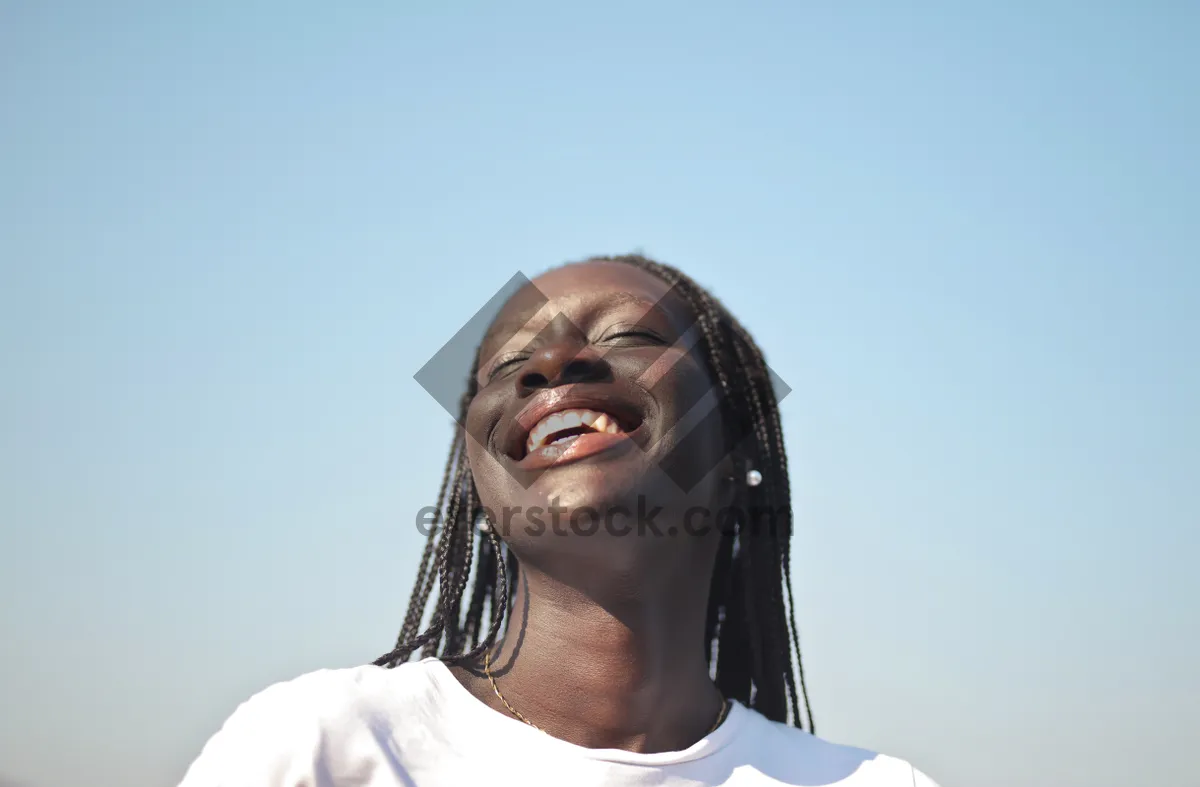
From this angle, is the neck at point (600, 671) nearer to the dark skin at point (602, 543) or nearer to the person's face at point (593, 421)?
the dark skin at point (602, 543)

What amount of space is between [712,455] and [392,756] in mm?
1698

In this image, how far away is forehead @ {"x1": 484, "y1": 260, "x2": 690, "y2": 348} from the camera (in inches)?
190

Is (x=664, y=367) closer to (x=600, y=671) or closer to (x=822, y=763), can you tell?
(x=600, y=671)

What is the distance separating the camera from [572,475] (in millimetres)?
4227

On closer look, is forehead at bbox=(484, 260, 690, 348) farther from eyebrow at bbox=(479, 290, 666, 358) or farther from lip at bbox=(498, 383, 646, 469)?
lip at bbox=(498, 383, 646, 469)

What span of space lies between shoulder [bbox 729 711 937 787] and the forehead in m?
1.65

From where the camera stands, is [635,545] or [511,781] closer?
[511,781]

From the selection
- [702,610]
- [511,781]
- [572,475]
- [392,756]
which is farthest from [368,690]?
[702,610]

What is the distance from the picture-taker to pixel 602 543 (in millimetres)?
4230

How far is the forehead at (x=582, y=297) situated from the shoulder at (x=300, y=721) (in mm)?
1502

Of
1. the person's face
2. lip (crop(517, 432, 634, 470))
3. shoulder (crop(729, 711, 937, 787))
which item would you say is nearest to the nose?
the person's face

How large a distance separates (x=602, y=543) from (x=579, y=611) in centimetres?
29

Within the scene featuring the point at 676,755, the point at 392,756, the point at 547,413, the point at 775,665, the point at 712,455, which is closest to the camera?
the point at 392,756

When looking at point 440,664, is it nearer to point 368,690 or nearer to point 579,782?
point 368,690
